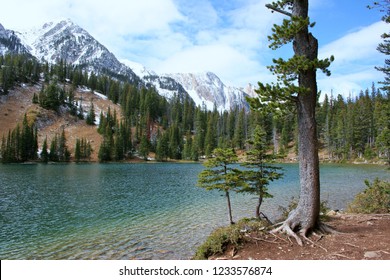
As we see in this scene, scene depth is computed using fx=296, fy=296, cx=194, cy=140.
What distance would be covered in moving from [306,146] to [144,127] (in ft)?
424

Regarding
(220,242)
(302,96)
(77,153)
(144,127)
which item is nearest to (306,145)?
(302,96)

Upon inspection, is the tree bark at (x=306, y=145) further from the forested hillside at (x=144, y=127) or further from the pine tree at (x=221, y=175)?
the forested hillside at (x=144, y=127)

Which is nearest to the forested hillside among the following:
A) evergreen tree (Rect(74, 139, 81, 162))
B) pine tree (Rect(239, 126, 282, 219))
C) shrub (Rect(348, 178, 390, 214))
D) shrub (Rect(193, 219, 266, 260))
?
evergreen tree (Rect(74, 139, 81, 162))

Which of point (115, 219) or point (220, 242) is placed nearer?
point (220, 242)

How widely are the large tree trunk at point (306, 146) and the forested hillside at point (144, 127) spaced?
75178 mm

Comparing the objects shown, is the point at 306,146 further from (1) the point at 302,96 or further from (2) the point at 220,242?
(2) the point at 220,242

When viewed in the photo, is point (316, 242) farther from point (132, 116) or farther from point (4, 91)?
point (4, 91)

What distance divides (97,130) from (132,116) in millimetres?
21506

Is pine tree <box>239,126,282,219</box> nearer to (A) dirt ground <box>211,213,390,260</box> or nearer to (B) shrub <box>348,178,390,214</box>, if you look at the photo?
(B) shrub <box>348,178,390,214</box>

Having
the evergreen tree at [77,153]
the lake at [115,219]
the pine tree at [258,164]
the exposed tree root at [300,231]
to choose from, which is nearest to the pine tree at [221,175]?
the pine tree at [258,164]

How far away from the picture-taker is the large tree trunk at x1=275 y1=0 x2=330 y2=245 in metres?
11.1

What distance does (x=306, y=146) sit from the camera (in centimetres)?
1122

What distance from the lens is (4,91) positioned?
451 ft

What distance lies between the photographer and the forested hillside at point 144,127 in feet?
329
